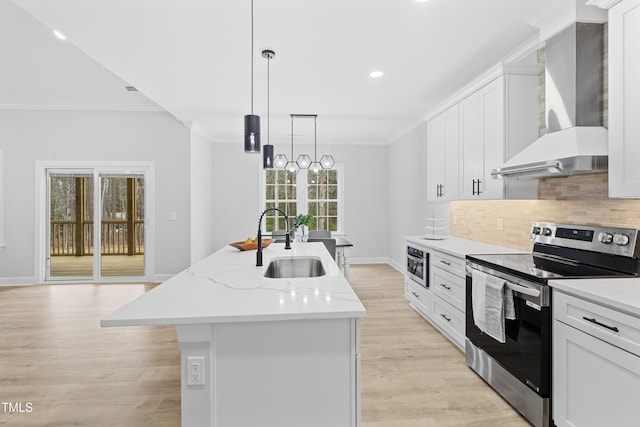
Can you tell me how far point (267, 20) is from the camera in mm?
2668

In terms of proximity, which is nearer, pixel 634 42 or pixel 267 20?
pixel 634 42

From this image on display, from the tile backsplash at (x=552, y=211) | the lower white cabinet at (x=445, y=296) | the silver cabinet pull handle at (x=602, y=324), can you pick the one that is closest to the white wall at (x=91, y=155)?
the lower white cabinet at (x=445, y=296)

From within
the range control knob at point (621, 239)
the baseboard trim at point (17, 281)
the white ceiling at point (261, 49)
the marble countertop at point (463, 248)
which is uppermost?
the white ceiling at point (261, 49)

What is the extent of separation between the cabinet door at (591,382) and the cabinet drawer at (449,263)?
1.16 meters

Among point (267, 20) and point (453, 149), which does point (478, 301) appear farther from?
point (267, 20)

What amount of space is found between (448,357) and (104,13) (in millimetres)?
3798

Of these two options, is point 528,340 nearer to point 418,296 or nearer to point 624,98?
point 624,98

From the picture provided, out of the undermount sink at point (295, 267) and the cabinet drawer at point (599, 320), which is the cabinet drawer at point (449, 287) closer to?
the cabinet drawer at point (599, 320)

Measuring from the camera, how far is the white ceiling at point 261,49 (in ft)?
8.29

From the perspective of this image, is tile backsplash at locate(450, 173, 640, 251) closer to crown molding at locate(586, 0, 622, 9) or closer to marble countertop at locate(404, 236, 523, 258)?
marble countertop at locate(404, 236, 523, 258)

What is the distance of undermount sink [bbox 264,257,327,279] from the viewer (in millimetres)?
2701

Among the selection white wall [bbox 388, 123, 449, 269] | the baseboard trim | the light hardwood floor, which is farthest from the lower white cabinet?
the baseboard trim

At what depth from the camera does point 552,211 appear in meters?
2.89

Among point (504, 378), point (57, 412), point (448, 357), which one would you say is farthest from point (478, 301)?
point (57, 412)
